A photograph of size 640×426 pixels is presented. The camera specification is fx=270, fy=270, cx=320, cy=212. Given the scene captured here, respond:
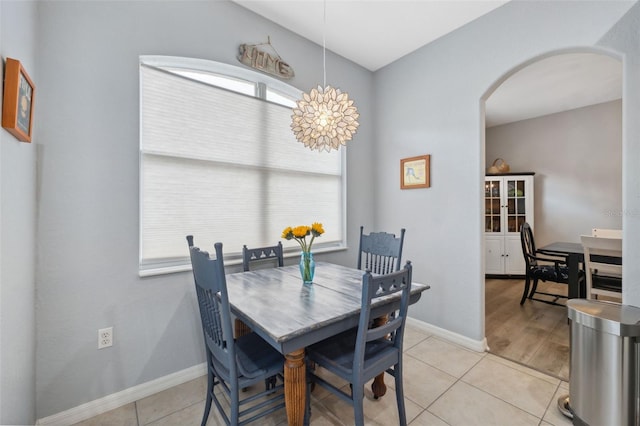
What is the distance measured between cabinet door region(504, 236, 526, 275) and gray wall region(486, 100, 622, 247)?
0.53m

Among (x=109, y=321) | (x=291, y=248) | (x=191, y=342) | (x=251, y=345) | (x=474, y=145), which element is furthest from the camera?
(x=291, y=248)

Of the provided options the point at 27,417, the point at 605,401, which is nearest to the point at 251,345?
the point at 27,417

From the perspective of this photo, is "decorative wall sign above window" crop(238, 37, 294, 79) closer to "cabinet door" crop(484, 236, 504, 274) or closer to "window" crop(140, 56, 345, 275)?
"window" crop(140, 56, 345, 275)

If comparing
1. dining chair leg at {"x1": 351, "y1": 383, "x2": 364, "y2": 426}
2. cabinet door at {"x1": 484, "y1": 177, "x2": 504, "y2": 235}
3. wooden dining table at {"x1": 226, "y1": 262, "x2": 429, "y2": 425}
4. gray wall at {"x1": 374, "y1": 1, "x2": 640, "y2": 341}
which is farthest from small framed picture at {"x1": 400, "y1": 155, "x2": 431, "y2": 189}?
cabinet door at {"x1": 484, "y1": 177, "x2": 504, "y2": 235}

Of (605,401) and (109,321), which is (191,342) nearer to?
(109,321)

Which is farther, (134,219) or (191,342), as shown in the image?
(191,342)

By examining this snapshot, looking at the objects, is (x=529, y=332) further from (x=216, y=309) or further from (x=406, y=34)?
(x=406, y=34)

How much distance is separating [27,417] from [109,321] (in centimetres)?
52

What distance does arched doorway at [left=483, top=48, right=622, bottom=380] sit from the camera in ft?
9.30

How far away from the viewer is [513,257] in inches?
195

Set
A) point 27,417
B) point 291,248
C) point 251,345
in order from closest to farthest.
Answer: point 27,417 < point 251,345 < point 291,248

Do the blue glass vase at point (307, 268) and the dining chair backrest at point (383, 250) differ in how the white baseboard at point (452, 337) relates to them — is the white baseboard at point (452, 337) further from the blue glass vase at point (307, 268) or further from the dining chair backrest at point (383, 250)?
the blue glass vase at point (307, 268)

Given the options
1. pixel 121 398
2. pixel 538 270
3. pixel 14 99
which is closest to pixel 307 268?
pixel 121 398

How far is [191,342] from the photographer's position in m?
2.07
